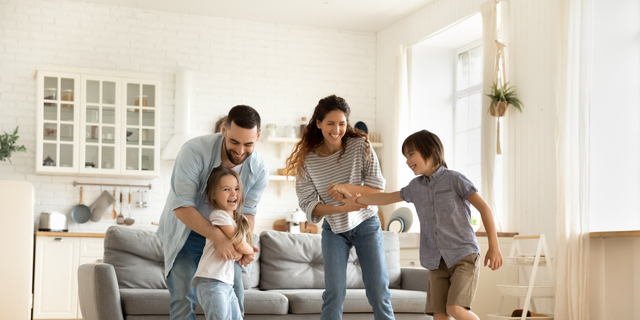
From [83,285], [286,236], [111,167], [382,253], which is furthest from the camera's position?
[111,167]

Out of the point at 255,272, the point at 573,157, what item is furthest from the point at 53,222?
the point at 573,157

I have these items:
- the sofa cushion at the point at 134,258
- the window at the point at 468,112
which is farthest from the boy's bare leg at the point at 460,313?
the window at the point at 468,112

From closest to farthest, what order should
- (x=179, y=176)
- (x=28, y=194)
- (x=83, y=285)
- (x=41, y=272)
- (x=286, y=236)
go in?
(x=179, y=176)
(x=83, y=285)
(x=286, y=236)
(x=28, y=194)
(x=41, y=272)

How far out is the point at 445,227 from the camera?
265 centimetres

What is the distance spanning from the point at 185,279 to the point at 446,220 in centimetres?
113

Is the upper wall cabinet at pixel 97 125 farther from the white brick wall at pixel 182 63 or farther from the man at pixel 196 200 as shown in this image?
the man at pixel 196 200

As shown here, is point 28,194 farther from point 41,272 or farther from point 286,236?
point 286,236

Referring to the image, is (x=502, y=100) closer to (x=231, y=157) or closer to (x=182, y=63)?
(x=231, y=157)

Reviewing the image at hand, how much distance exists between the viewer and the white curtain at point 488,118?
200 inches

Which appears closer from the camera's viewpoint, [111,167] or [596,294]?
[596,294]

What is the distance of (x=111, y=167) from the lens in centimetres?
623

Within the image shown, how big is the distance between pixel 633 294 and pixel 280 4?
4387mm

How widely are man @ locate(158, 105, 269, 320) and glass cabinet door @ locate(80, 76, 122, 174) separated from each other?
395cm

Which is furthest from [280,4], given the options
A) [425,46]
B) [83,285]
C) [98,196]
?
[83,285]
